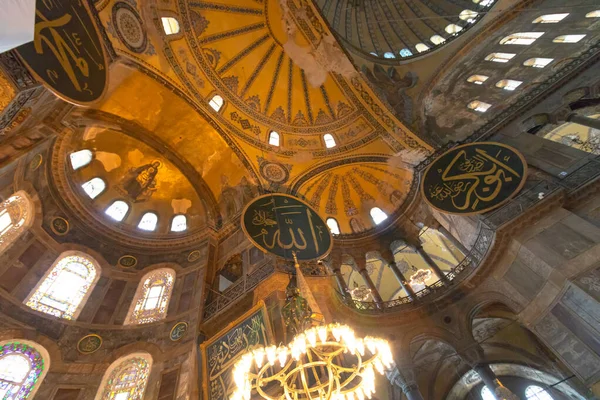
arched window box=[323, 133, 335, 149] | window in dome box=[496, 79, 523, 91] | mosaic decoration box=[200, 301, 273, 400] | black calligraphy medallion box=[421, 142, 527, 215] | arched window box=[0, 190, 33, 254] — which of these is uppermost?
arched window box=[323, 133, 335, 149]

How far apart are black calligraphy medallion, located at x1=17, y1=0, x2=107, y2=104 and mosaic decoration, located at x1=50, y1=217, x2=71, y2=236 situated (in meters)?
4.57

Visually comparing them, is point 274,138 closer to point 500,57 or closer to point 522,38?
point 500,57

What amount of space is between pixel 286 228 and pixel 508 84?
33.6 feet

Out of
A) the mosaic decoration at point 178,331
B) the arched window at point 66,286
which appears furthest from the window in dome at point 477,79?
the arched window at point 66,286

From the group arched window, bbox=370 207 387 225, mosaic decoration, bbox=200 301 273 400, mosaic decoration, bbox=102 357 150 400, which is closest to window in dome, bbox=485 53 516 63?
arched window, bbox=370 207 387 225

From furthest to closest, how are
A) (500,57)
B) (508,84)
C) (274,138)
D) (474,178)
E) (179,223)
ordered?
(500,57), (274,138), (508,84), (179,223), (474,178)

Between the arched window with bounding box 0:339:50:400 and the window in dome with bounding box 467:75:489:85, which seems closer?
the arched window with bounding box 0:339:50:400

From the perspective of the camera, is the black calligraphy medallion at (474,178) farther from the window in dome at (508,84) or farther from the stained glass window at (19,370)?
the stained glass window at (19,370)

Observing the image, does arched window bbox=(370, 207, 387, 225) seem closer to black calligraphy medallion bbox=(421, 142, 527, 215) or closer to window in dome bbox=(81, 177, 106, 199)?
black calligraphy medallion bbox=(421, 142, 527, 215)

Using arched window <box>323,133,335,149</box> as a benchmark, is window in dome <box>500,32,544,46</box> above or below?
above

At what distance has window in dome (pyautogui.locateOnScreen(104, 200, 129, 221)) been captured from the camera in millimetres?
9984

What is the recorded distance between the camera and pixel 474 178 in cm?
790

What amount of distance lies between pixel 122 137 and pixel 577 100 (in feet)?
45.5

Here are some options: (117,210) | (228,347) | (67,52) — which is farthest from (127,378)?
(67,52)
